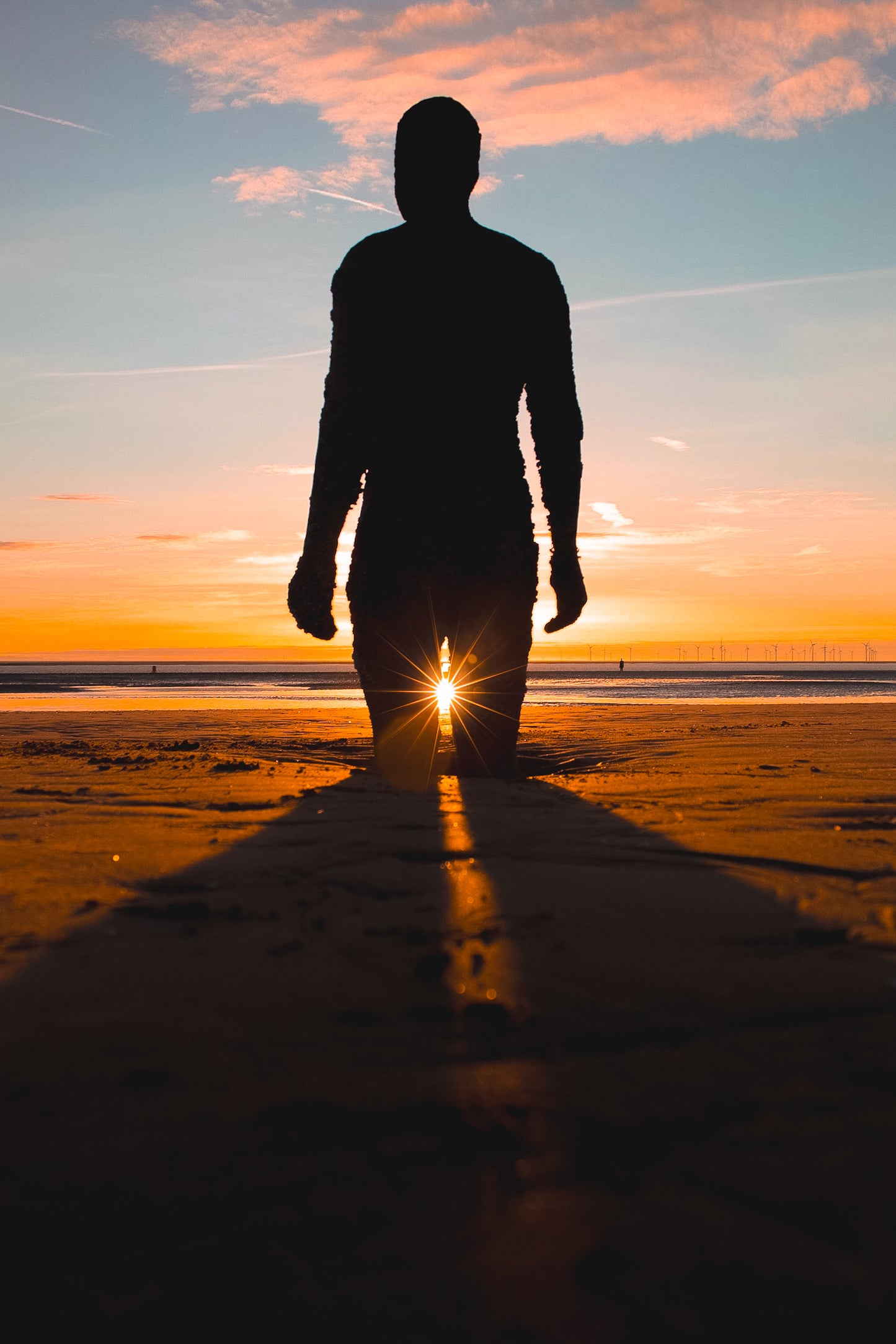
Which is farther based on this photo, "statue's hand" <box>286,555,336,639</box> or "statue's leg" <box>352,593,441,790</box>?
"statue's hand" <box>286,555,336,639</box>

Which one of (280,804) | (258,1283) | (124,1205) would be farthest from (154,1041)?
(280,804)

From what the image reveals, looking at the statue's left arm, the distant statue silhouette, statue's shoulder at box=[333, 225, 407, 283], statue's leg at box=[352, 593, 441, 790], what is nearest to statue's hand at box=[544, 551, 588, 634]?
the statue's left arm

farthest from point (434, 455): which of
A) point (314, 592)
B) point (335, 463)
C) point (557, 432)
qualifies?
point (314, 592)

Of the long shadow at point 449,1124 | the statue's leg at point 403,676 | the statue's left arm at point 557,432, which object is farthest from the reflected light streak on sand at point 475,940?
the statue's left arm at point 557,432

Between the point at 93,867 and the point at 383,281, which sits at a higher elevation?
the point at 383,281

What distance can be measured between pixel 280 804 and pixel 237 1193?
2526mm

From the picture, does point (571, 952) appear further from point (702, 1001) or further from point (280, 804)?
point (280, 804)

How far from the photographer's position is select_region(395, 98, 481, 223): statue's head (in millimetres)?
4031

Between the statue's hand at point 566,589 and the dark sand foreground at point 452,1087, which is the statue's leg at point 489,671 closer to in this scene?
the statue's hand at point 566,589

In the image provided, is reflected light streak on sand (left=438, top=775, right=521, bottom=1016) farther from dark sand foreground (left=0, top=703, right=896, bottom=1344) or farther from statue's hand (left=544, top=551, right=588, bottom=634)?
statue's hand (left=544, top=551, right=588, bottom=634)

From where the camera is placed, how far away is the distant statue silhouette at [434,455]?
4031 mm

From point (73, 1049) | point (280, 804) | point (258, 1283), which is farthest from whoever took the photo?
point (280, 804)

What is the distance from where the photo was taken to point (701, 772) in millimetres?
4531

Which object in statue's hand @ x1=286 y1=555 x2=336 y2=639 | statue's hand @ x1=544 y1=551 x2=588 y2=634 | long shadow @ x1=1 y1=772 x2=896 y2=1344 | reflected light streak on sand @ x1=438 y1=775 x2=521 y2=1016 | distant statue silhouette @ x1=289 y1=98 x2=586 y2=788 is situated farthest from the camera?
statue's hand @ x1=544 y1=551 x2=588 y2=634
